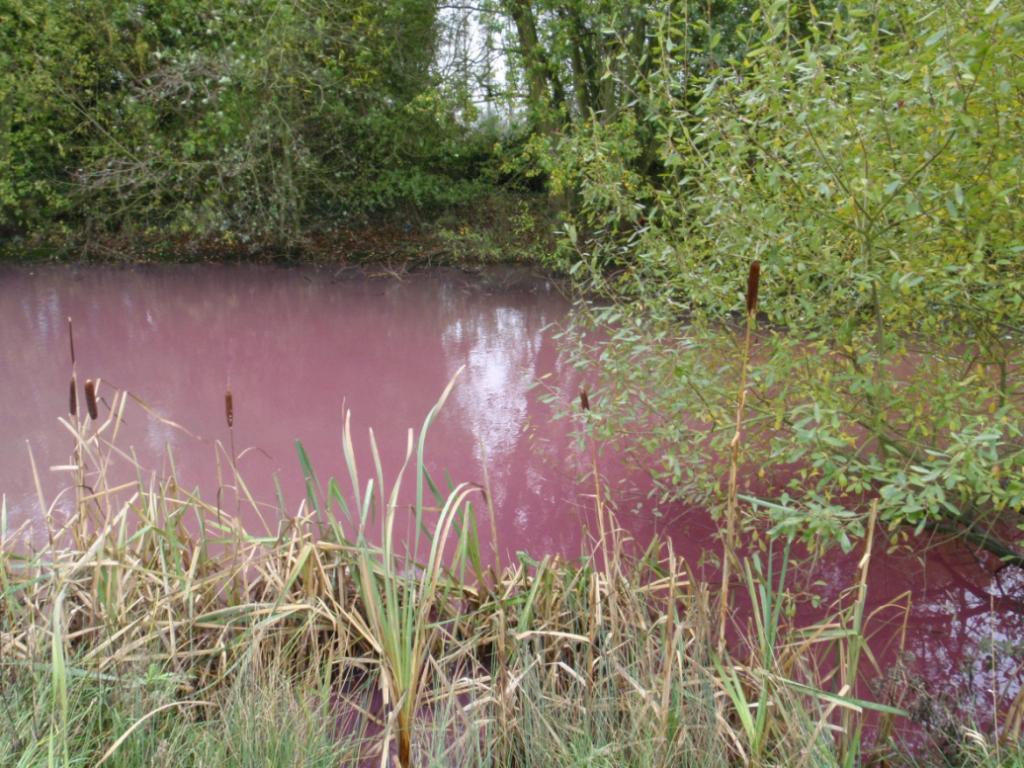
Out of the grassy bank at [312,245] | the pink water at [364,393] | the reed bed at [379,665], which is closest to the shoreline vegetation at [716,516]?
the reed bed at [379,665]

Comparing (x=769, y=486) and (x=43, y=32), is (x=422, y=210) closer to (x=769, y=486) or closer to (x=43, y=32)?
(x=43, y=32)

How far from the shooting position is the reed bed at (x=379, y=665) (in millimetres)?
2080

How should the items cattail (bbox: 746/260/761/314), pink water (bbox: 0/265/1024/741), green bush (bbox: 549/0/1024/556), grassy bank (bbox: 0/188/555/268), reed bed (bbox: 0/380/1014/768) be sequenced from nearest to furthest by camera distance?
1. cattail (bbox: 746/260/761/314)
2. reed bed (bbox: 0/380/1014/768)
3. green bush (bbox: 549/0/1024/556)
4. pink water (bbox: 0/265/1024/741)
5. grassy bank (bbox: 0/188/555/268)

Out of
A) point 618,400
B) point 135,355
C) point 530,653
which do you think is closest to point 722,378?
point 618,400

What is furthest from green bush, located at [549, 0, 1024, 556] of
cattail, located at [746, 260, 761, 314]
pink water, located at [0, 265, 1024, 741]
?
cattail, located at [746, 260, 761, 314]

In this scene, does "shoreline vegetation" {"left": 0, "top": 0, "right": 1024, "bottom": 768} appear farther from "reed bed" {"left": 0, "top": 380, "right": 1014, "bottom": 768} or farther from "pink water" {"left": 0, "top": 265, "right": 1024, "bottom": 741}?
"pink water" {"left": 0, "top": 265, "right": 1024, "bottom": 741}

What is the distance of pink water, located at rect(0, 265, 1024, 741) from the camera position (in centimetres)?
348

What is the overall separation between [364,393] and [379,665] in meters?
3.63

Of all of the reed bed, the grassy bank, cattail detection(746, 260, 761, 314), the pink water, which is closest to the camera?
cattail detection(746, 260, 761, 314)

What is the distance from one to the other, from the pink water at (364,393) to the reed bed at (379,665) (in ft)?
2.42

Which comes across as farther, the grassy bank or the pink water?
the grassy bank

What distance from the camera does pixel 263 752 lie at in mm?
2084

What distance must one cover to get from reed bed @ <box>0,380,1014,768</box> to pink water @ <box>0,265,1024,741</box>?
737mm

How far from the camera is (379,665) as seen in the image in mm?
2412
